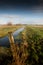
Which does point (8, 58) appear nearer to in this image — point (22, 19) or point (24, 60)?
point (24, 60)

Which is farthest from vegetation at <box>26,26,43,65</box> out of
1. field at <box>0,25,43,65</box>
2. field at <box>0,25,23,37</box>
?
field at <box>0,25,23,37</box>

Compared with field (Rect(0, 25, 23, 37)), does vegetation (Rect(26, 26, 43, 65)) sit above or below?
below

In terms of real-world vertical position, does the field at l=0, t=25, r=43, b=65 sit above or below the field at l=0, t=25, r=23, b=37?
below

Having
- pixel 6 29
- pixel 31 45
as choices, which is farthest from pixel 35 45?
pixel 6 29

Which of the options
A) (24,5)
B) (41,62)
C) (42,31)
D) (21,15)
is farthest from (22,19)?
(41,62)

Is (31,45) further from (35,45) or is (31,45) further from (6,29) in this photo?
(6,29)

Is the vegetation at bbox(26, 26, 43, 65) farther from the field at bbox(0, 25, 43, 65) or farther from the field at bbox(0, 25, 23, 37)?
the field at bbox(0, 25, 23, 37)

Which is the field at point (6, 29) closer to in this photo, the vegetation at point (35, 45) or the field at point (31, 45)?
the field at point (31, 45)

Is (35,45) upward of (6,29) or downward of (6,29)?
downward
